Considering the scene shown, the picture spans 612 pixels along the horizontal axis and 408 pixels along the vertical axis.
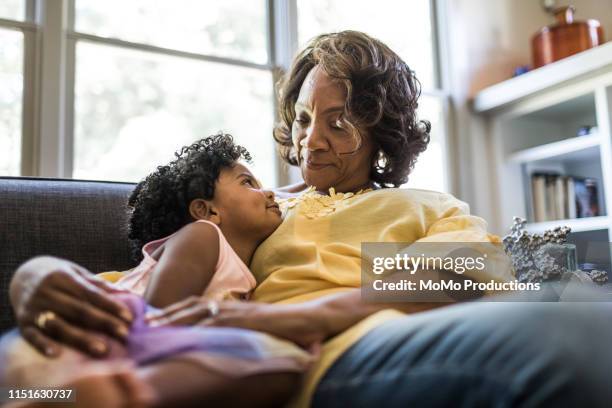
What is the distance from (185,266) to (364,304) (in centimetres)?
26

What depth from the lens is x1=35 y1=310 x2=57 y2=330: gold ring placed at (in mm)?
629

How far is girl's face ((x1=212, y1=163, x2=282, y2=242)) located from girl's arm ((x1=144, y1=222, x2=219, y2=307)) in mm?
144

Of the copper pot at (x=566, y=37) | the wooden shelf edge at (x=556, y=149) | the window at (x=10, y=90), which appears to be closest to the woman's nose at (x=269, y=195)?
the window at (x=10, y=90)

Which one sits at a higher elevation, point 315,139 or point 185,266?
point 315,139

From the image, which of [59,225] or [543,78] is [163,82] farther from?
[543,78]

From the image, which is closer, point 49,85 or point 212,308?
point 212,308

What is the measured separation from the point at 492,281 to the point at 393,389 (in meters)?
0.40

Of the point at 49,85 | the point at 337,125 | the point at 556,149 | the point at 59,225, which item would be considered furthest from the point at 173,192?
the point at 556,149

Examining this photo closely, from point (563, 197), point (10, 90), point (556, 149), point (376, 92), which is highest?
point (10, 90)

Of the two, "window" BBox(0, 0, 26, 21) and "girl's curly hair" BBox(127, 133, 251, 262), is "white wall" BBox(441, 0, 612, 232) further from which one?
"girl's curly hair" BBox(127, 133, 251, 262)

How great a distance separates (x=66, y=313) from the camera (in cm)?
63

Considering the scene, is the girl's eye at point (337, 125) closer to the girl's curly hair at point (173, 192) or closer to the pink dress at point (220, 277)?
the girl's curly hair at point (173, 192)

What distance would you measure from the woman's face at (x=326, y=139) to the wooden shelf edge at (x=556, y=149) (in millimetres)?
1871

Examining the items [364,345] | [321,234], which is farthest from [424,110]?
[364,345]
